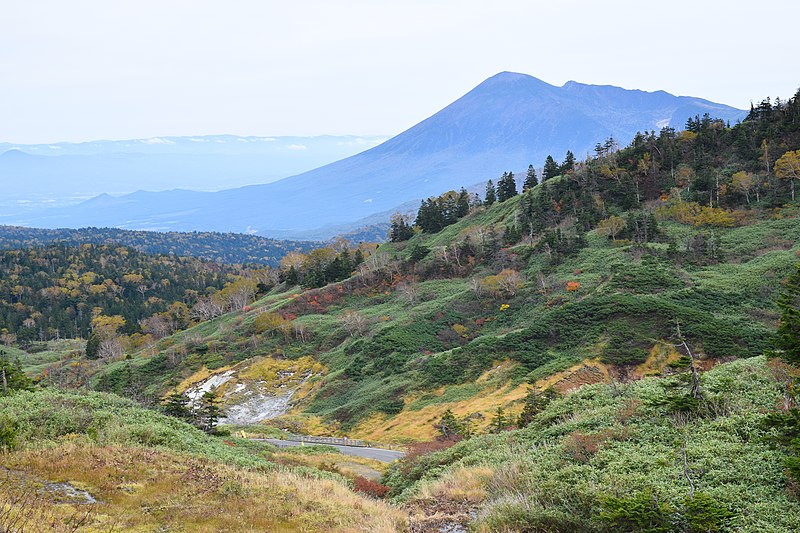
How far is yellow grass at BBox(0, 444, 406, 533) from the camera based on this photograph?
30.6 feet

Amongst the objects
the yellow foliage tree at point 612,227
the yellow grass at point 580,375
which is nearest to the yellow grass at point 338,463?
the yellow grass at point 580,375

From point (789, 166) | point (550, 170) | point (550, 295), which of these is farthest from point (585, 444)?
point (550, 170)

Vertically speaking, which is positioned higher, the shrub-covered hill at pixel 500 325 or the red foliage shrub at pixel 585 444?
the red foliage shrub at pixel 585 444

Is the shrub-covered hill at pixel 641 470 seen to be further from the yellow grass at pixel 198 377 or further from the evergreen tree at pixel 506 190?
the evergreen tree at pixel 506 190

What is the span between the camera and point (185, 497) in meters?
10.7

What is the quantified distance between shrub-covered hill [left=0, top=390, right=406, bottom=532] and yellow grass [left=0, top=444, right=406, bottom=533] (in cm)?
2

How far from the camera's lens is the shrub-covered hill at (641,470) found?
7.84 meters

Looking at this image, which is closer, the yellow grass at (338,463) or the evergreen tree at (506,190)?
the yellow grass at (338,463)

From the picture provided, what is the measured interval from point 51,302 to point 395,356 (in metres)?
131

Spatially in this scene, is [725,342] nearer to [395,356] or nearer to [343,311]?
[395,356]

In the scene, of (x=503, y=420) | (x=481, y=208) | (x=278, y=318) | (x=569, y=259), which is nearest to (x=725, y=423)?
(x=503, y=420)

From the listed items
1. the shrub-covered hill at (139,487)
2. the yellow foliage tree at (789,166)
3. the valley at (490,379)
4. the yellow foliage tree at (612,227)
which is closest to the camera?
the shrub-covered hill at (139,487)

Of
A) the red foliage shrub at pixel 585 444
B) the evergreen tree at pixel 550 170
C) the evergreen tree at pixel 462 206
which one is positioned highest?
the evergreen tree at pixel 550 170

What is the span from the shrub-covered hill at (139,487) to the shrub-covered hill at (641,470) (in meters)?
2.44
